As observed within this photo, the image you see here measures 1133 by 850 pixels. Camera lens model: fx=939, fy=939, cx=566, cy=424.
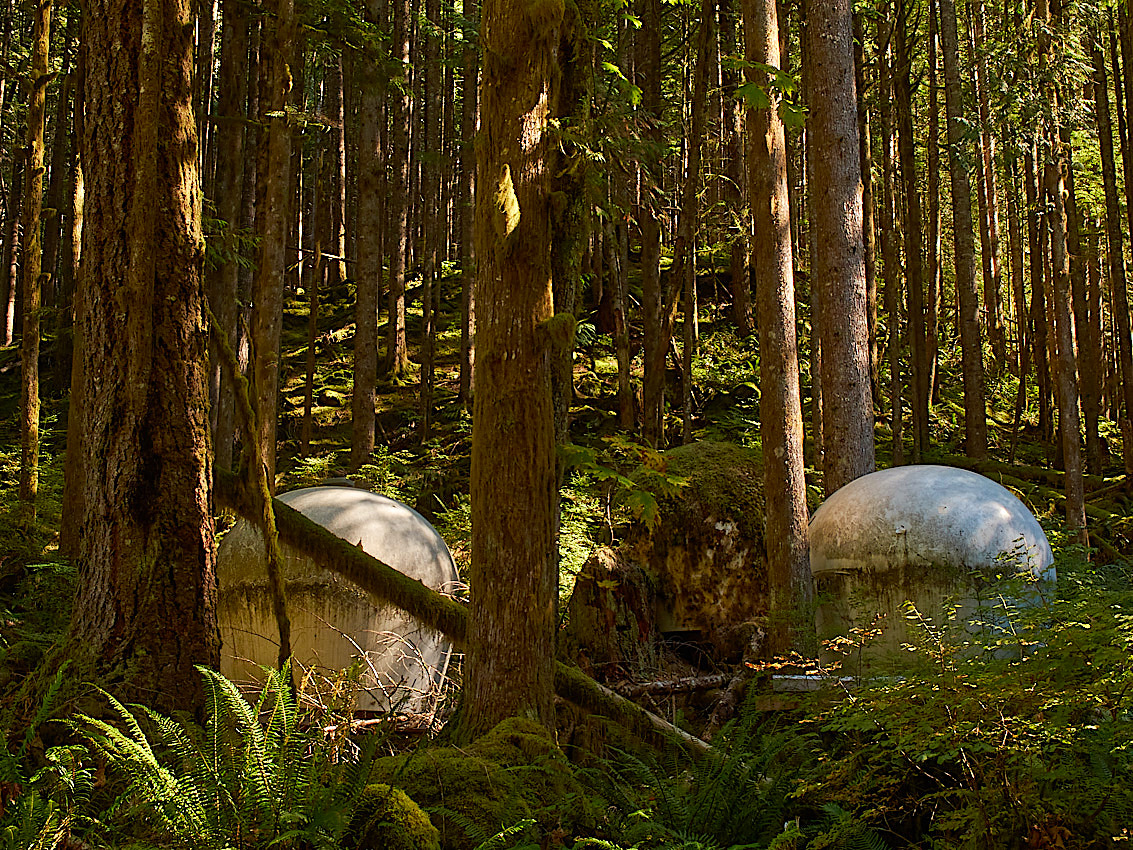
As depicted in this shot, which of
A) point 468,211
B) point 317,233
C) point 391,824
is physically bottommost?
point 391,824

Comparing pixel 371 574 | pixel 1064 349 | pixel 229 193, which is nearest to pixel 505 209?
pixel 371 574

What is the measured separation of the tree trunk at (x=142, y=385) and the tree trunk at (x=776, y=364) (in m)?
5.06

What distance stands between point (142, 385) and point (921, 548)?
589 centimetres

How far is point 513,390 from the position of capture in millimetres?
5531

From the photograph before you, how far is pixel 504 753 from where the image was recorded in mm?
4891

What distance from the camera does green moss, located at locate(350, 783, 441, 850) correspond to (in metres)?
4.00

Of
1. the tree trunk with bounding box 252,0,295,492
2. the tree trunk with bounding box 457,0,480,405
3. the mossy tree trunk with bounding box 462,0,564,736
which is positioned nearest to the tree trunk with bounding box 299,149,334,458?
the tree trunk with bounding box 457,0,480,405

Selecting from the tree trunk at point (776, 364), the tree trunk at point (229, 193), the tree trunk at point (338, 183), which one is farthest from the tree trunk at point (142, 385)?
the tree trunk at point (338, 183)

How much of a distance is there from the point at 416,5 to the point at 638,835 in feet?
79.9

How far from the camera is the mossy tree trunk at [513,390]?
5.47 metres

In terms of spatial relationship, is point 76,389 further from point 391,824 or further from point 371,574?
point 391,824

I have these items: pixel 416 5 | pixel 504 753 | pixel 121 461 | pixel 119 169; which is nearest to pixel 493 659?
pixel 504 753

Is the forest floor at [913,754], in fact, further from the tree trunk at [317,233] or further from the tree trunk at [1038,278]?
the tree trunk at [1038,278]

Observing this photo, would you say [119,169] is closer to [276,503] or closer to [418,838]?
[276,503]
